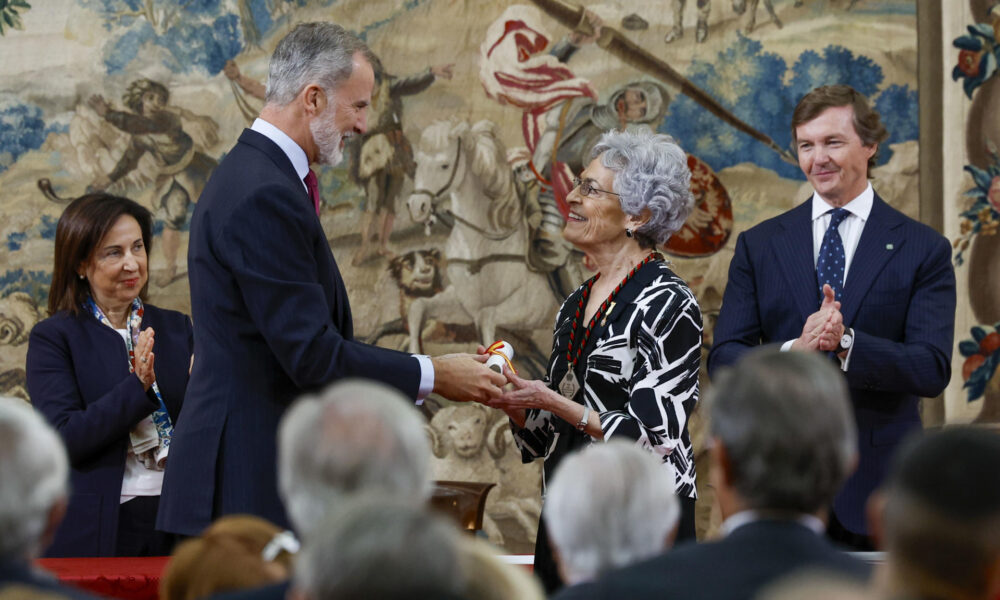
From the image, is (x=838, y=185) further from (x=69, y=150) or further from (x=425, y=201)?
(x=69, y=150)

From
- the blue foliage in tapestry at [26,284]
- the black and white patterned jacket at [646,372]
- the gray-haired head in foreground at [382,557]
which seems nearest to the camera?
the gray-haired head in foreground at [382,557]

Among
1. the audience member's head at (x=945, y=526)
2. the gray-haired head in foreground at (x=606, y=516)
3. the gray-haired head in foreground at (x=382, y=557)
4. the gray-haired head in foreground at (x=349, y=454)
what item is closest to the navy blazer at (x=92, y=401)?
the gray-haired head in foreground at (x=349, y=454)

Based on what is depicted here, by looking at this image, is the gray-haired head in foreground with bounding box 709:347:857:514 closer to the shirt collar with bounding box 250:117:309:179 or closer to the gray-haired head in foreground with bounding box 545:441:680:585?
the gray-haired head in foreground with bounding box 545:441:680:585

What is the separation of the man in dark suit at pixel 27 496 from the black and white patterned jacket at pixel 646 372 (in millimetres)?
2490

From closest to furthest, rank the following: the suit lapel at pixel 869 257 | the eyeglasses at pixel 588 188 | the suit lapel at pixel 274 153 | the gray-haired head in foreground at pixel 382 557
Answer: the gray-haired head in foreground at pixel 382 557 → the suit lapel at pixel 274 153 → the suit lapel at pixel 869 257 → the eyeglasses at pixel 588 188

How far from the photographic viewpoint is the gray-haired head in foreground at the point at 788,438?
2098 millimetres

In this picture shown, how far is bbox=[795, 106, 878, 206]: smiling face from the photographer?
188 inches

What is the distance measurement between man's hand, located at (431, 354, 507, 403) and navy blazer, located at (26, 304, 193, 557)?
57.5 inches

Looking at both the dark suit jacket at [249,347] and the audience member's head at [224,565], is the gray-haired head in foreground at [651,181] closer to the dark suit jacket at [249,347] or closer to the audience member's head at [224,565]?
the dark suit jacket at [249,347]

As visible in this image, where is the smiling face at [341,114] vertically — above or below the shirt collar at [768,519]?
above

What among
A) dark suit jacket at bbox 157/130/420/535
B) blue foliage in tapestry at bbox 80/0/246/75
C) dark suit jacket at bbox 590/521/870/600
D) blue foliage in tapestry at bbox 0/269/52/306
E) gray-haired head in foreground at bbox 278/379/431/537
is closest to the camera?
dark suit jacket at bbox 590/521/870/600

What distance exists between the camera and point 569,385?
4492 millimetres

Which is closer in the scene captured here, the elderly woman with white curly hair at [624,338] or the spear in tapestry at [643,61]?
the elderly woman with white curly hair at [624,338]

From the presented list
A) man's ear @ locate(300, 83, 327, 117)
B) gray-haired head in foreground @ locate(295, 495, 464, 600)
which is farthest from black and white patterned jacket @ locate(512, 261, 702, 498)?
gray-haired head in foreground @ locate(295, 495, 464, 600)
